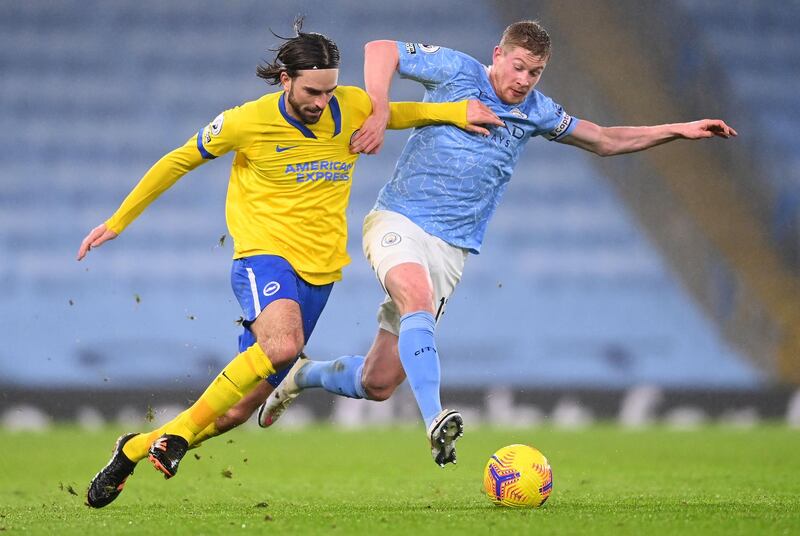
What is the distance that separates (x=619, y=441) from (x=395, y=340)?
4.74 metres

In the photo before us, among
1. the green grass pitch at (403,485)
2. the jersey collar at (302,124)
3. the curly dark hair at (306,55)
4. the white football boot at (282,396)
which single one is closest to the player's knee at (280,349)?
the green grass pitch at (403,485)

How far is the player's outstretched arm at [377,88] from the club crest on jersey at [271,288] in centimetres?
75

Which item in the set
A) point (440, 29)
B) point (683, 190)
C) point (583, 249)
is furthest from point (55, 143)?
point (683, 190)

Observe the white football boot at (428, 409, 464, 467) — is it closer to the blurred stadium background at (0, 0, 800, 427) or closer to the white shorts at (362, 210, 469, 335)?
the white shorts at (362, 210, 469, 335)

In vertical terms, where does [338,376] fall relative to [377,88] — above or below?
below

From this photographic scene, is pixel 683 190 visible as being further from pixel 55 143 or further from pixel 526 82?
pixel 526 82

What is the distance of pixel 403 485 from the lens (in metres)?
6.87

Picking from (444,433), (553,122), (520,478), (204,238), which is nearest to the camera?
(444,433)

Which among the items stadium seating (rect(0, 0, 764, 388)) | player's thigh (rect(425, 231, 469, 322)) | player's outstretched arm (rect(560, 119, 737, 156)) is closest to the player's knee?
player's thigh (rect(425, 231, 469, 322))

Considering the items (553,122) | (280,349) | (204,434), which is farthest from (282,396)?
(553,122)

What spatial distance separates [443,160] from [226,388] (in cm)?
155

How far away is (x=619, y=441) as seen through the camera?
1051 centimetres

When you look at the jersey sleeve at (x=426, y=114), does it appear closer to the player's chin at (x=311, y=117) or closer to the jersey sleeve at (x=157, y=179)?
the player's chin at (x=311, y=117)

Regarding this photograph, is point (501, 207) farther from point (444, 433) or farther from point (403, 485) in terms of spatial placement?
point (444, 433)
